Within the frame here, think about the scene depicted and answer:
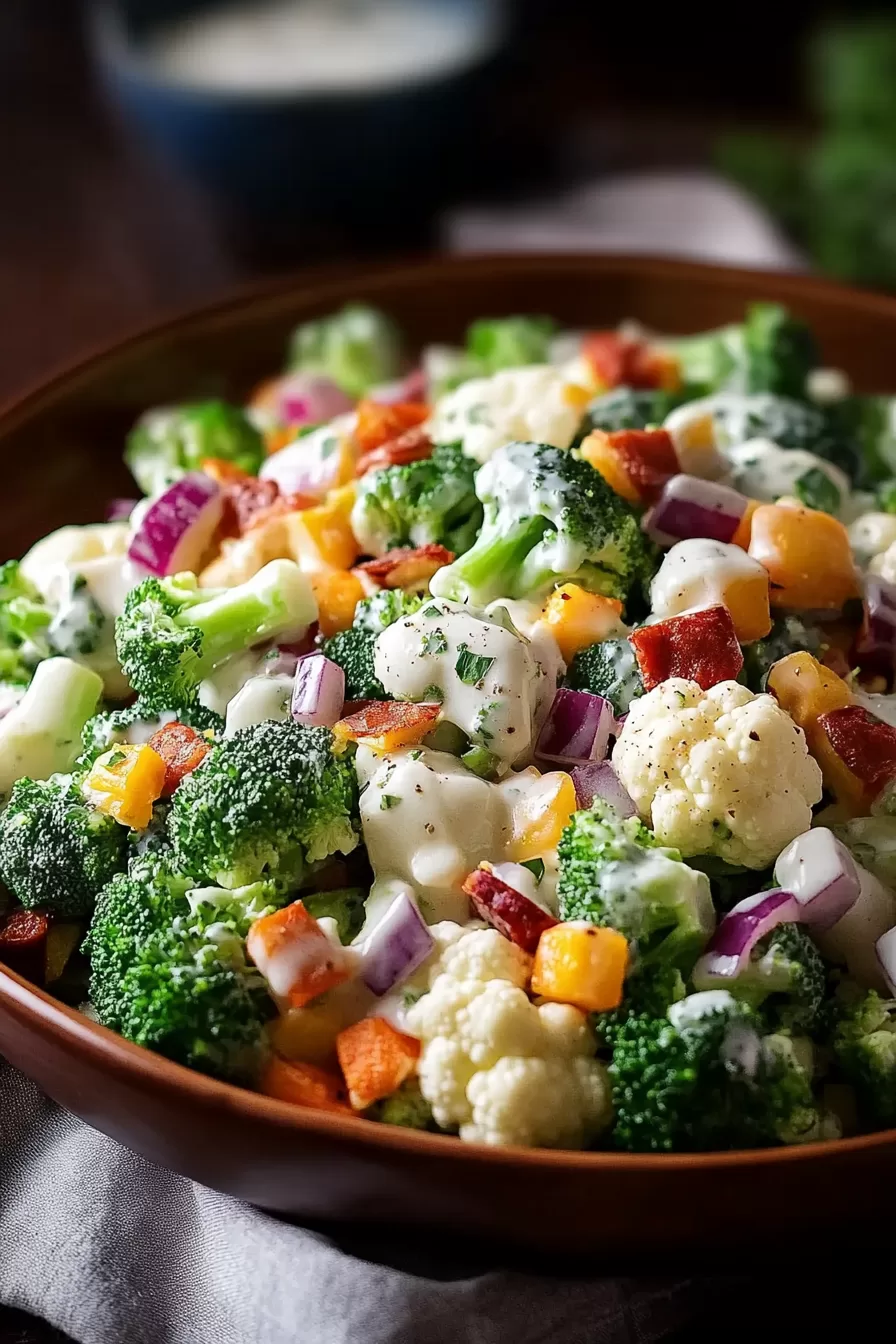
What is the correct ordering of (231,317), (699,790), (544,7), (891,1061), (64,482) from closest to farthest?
(891,1061) → (699,790) → (64,482) → (231,317) → (544,7)

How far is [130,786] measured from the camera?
7.06ft

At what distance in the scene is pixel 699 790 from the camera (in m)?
2.02

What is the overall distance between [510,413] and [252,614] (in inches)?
26.1

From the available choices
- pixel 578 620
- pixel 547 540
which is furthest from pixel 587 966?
pixel 547 540

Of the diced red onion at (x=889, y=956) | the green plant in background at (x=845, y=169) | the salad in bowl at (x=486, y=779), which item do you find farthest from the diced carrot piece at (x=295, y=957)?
the green plant in background at (x=845, y=169)

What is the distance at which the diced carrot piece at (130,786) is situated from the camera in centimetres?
215

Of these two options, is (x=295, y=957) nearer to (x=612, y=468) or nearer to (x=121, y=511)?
(x=612, y=468)

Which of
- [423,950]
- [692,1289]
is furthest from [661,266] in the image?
[692,1289]

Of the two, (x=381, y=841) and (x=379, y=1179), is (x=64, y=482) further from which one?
(x=379, y=1179)

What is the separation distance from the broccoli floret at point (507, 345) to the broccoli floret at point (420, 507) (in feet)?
2.96

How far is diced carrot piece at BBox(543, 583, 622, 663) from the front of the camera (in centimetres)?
227

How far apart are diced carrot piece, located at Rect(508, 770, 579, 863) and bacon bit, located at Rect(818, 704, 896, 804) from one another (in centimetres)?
38

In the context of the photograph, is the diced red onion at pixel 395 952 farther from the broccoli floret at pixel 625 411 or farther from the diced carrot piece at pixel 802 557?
the broccoli floret at pixel 625 411

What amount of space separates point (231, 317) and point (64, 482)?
626 mm
